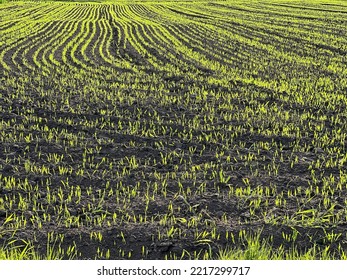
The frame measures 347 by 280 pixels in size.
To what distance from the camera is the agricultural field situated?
4.27 metres

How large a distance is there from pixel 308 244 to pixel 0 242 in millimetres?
2948

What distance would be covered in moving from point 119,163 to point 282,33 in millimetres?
17791

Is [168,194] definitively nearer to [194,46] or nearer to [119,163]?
[119,163]

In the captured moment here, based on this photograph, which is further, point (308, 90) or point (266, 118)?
point (308, 90)

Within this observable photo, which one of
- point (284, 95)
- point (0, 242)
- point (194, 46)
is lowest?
point (0, 242)

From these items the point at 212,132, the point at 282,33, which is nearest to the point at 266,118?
the point at 212,132

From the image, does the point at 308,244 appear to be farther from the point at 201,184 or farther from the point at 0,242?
the point at 0,242

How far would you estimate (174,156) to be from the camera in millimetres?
6797

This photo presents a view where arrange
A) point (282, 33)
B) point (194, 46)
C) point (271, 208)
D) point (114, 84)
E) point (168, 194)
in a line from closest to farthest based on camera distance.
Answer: point (271, 208)
point (168, 194)
point (114, 84)
point (194, 46)
point (282, 33)

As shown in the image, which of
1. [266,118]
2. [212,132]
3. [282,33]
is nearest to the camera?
[212,132]

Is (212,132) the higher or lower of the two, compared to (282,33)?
lower

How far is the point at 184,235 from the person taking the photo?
4.32 metres

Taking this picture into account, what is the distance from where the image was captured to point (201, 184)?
557 cm

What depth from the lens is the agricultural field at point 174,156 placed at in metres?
4.27
